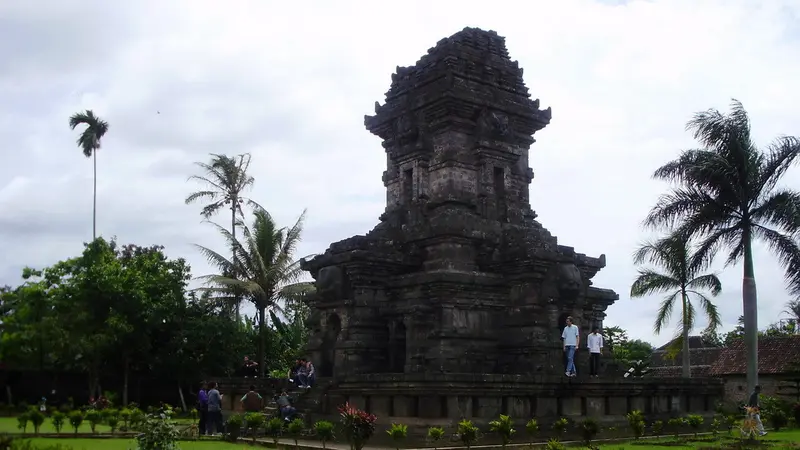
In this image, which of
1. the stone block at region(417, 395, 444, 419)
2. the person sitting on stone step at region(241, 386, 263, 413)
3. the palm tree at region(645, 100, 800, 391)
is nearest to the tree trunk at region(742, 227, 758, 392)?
the palm tree at region(645, 100, 800, 391)

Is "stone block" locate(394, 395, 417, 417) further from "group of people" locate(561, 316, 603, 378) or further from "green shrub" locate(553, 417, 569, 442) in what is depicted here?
"group of people" locate(561, 316, 603, 378)

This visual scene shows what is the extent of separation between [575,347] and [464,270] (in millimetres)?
3227

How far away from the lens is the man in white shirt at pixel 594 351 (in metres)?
19.3

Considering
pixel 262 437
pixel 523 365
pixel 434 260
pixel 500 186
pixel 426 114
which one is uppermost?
pixel 426 114

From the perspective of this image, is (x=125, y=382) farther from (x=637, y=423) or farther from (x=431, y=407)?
(x=637, y=423)

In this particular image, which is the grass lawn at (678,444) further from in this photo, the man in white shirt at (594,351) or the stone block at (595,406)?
the man in white shirt at (594,351)

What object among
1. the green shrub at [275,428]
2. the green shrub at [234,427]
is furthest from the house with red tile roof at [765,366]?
the green shrub at [234,427]

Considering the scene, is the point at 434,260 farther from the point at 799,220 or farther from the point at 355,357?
the point at 799,220

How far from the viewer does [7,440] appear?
12797 millimetres

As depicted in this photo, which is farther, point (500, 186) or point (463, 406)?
point (500, 186)

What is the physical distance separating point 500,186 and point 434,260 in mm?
3334

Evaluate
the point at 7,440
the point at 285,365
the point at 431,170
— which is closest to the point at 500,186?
the point at 431,170

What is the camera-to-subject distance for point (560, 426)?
15.5 m

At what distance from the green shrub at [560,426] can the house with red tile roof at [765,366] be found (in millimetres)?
21034
